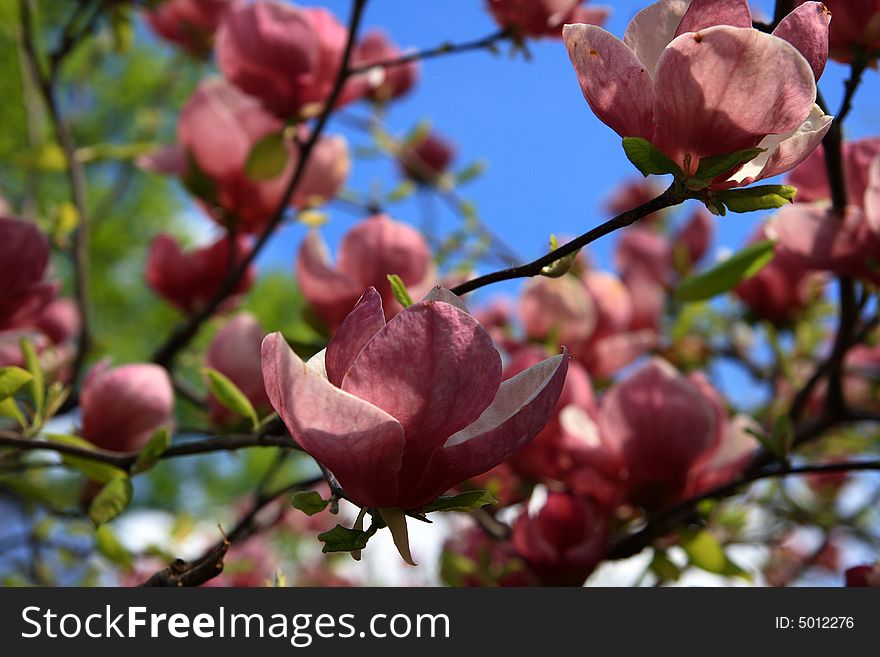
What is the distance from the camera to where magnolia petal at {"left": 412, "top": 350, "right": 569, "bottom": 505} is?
362 millimetres

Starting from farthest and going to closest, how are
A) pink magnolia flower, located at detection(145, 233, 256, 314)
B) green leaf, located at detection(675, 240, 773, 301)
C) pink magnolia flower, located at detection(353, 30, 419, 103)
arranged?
pink magnolia flower, located at detection(353, 30, 419, 103) → pink magnolia flower, located at detection(145, 233, 256, 314) → green leaf, located at detection(675, 240, 773, 301)

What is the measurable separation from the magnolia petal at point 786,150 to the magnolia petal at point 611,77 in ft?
0.16

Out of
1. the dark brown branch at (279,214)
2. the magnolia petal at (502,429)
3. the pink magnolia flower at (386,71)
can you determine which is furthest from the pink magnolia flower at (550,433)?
the pink magnolia flower at (386,71)

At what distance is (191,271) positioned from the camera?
98cm

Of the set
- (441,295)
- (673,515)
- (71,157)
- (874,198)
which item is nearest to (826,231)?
(874,198)

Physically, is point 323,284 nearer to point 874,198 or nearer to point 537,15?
point 537,15

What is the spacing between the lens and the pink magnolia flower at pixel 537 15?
0.73 m

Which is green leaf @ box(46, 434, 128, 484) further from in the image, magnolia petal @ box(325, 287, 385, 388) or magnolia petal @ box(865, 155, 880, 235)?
magnolia petal @ box(865, 155, 880, 235)

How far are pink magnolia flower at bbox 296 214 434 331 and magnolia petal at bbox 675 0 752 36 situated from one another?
1.41ft

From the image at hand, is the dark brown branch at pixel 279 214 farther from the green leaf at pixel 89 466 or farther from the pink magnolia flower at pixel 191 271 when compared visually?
the green leaf at pixel 89 466

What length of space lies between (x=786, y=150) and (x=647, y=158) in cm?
6

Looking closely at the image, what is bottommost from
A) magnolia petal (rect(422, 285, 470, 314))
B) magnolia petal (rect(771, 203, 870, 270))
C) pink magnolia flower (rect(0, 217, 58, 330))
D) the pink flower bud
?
magnolia petal (rect(422, 285, 470, 314))

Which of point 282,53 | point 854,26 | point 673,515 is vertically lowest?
point 673,515

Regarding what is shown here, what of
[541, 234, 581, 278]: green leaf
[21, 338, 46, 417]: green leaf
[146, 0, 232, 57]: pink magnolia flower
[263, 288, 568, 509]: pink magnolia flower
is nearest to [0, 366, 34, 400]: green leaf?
[21, 338, 46, 417]: green leaf
